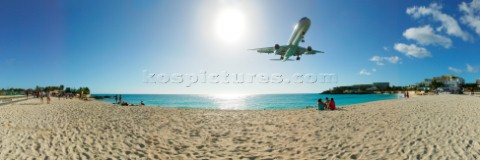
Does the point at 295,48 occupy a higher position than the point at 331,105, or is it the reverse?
the point at 295,48

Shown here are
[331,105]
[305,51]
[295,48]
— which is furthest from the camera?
[305,51]

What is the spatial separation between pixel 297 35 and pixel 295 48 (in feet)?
10.5

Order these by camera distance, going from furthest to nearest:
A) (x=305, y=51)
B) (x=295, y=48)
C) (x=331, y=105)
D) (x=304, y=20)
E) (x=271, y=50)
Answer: (x=271, y=50) → (x=305, y=51) → (x=295, y=48) → (x=304, y=20) → (x=331, y=105)

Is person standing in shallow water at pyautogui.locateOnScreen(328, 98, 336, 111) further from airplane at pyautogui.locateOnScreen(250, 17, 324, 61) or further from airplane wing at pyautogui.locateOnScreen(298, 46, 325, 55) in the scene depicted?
airplane wing at pyautogui.locateOnScreen(298, 46, 325, 55)

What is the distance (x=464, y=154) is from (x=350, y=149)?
3.46 meters

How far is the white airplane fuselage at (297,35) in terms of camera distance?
98.9 feet

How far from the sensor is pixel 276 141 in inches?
489

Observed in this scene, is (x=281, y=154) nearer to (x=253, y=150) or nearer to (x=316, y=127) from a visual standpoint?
(x=253, y=150)

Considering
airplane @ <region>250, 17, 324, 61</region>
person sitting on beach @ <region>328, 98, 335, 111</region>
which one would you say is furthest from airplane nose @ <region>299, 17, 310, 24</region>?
person sitting on beach @ <region>328, 98, 335, 111</region>

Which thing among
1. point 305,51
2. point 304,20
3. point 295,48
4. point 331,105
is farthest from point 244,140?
point 305,51

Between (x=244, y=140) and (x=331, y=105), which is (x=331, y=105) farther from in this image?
(x=244, y=140)

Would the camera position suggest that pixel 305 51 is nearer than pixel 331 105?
No

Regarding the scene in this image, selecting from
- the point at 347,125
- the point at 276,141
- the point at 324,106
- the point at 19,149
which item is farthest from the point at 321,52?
the point at 19,149

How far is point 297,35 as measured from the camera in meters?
32.3
